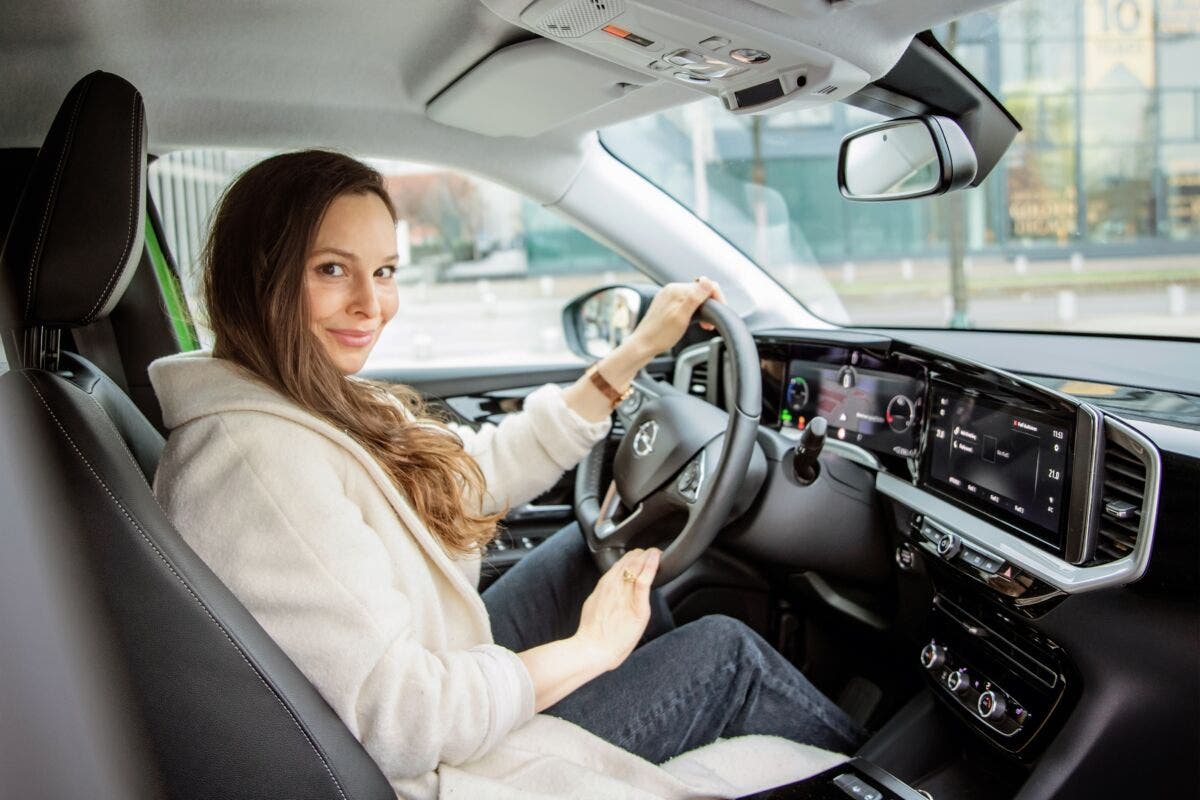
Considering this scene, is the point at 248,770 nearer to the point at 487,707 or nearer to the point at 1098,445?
the point at 487,707

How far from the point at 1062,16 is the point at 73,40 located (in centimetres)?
217

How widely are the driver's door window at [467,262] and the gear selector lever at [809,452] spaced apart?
0.97 m

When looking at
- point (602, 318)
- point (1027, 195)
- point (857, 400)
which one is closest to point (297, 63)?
point (602, 318)

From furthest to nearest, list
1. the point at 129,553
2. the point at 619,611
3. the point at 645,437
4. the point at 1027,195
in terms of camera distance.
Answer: the point at 1027,195
the point at 645,437
the point at 619,611
the point at 129,553

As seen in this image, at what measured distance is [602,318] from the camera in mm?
2820

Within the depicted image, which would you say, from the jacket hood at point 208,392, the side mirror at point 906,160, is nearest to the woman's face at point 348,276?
the jacket hood at point 208,392

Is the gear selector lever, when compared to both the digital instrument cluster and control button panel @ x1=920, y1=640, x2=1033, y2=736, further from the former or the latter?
control button panel @ x1=920, y1=640, x2=1033, y2=736

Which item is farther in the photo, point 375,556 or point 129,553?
point 375,556

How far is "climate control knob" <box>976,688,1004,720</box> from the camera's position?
1650 millimetres

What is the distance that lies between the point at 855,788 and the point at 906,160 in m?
1.18

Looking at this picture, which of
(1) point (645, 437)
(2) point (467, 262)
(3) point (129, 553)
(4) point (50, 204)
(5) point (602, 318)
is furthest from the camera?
(2) point (467, 262)

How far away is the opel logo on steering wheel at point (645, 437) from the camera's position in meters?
1.91

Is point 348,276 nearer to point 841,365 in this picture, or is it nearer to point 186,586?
point 186,586

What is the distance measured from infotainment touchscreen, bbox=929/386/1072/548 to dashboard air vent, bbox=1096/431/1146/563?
0.07 m
